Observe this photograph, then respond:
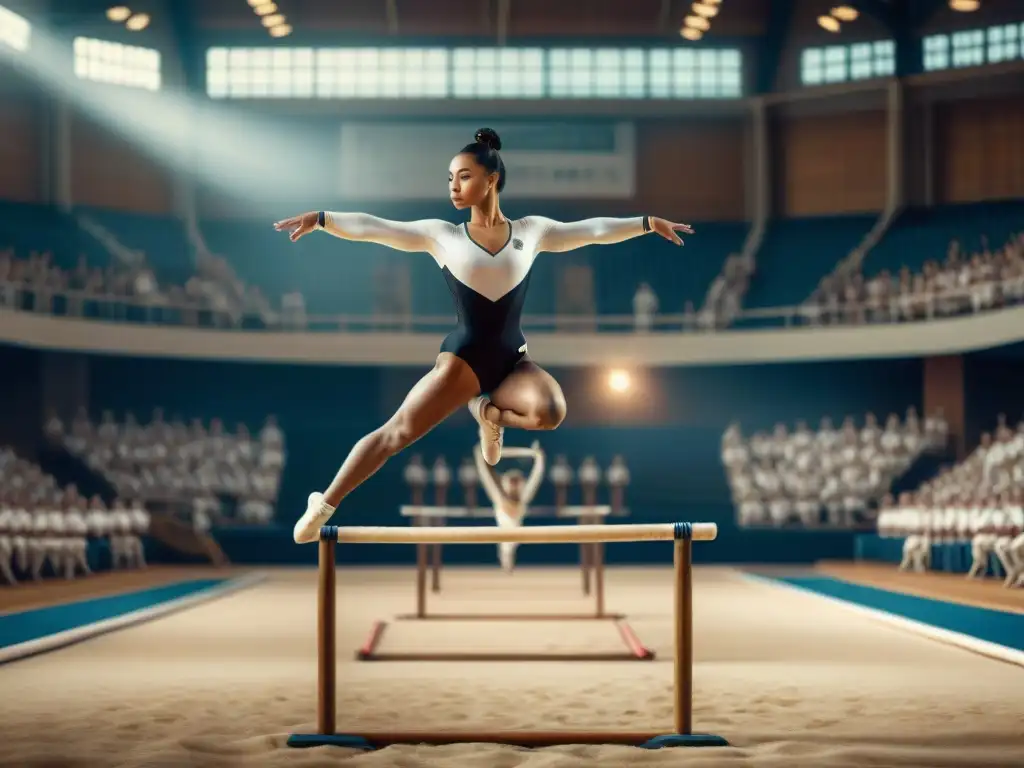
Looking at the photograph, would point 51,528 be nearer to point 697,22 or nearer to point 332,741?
point 332,741

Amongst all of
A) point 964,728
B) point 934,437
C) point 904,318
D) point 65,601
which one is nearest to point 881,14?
point 904,318

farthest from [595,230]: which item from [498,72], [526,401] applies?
[498,72]

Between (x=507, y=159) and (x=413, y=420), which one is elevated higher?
(x=507, y=159)

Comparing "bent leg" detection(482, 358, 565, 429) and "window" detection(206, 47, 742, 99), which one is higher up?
"window" detection(206, 47, 742, 99)

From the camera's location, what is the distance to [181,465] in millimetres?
25719

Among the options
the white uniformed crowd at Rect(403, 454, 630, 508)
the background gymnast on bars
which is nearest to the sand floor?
the background gymnast on bars

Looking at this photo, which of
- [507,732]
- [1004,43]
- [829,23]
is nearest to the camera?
[507,732]

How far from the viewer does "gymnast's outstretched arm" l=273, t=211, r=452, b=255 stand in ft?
19.5

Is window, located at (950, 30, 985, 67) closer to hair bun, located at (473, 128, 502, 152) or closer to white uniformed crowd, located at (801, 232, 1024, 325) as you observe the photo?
white uniformed crowd, located at (801, 232, 1024, 325)

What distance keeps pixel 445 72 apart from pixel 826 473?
1404 centimetres

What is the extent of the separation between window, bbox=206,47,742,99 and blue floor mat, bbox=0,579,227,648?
1775cm

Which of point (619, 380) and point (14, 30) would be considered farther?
point (619, 380)

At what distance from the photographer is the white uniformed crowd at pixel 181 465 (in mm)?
25219

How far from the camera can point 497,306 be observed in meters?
6.05
